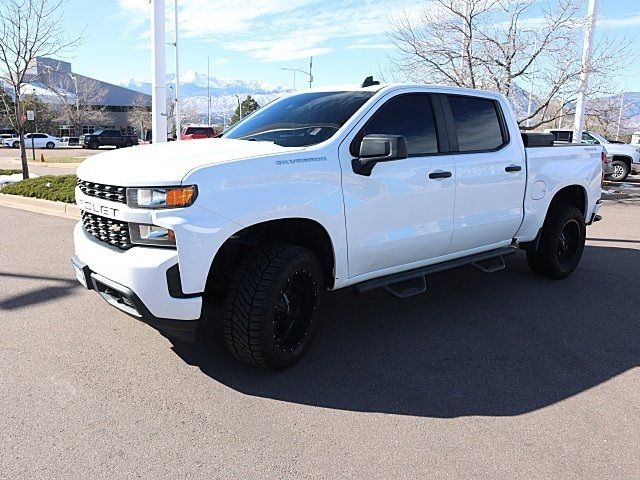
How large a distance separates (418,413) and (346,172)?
5.45 ft

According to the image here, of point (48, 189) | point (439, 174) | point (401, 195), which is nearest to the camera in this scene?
point (401, 195)

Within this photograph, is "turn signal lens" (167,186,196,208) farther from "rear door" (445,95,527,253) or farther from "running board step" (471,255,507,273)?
"running board step" (471,255,507,273)

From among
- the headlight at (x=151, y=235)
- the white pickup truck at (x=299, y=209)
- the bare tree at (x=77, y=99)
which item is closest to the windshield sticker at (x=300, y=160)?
the white pickup truck at (x=299, y=209)

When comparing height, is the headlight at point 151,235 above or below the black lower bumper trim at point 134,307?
above

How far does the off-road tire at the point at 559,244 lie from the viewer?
5.82 meters

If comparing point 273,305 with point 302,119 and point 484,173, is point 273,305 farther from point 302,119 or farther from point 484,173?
point 484,173

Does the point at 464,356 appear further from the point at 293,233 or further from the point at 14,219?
the point at 14,219

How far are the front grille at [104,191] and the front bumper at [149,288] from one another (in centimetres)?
33

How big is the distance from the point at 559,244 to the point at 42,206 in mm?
9361

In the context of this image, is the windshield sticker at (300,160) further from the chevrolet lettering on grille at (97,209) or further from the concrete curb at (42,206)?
the concrete curb at (42,206)

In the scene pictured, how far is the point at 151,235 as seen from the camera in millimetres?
3191

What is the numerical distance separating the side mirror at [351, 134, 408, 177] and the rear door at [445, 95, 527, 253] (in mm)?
1071

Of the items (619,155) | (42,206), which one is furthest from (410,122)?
(619,155)

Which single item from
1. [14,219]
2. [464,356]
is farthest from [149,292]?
[14,219]
